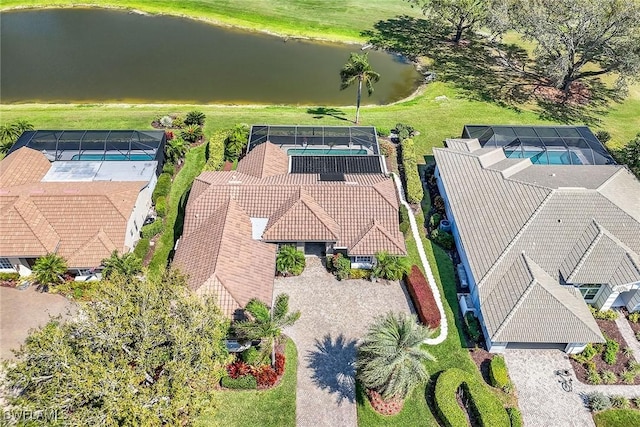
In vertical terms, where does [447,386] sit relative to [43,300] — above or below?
above

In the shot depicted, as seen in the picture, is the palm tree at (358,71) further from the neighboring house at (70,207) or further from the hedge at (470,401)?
the hedge at (470,401)

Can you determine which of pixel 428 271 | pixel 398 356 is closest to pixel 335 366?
pixel 398 356

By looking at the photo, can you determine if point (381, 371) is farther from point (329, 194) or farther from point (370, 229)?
point (329, 194)

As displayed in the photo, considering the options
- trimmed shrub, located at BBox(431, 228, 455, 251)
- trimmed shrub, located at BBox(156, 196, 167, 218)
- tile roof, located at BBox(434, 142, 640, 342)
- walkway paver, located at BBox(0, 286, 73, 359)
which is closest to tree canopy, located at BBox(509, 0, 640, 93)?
tile roof, located at BBox(434, 142, 640, 342)

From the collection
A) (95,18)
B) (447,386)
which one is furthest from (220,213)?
(95,18)

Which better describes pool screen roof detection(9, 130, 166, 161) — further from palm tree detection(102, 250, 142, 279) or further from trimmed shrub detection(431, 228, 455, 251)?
trimmed shrub detection(431, 228, 455, 251)
